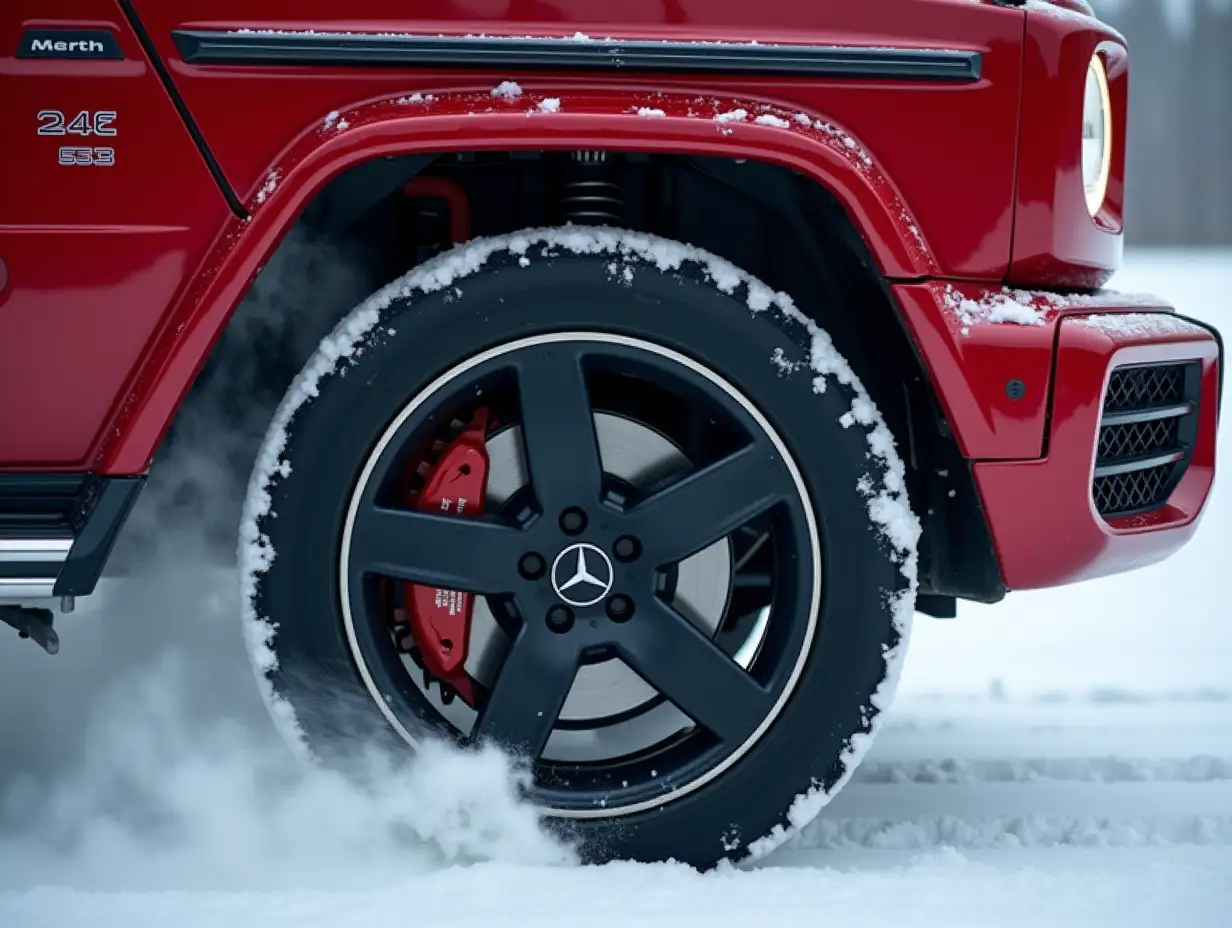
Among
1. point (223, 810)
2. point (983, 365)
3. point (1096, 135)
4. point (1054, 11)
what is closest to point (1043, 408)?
point (983, 365)

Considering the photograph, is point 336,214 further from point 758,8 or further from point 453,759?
point 453,759

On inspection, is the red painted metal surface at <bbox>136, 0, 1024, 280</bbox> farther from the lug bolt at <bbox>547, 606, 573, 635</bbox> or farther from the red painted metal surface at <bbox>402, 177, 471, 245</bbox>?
the lug bolt at <bbox>547, 606, 573, 635</bbox>

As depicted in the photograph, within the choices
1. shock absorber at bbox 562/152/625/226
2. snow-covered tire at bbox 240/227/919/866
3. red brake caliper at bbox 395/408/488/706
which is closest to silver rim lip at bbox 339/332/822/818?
snow-covered tire at bbox 240/227/919/866

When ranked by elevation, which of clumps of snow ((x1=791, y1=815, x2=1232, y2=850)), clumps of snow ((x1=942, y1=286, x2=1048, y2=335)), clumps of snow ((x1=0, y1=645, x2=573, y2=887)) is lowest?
clumps of snow ((x1=791, y1=815, x2=1232, y2=850))

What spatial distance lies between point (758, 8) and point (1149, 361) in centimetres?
81

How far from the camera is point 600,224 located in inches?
75.4

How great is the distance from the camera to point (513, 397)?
6.56ft

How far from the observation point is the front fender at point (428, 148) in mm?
1662

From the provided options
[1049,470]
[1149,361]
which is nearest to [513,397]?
[1049,470]

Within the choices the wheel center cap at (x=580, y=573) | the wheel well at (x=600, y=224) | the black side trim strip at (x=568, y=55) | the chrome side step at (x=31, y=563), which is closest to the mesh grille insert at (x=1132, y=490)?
the wheel well at (x=600, y=224)

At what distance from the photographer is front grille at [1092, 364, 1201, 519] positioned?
6.05ft

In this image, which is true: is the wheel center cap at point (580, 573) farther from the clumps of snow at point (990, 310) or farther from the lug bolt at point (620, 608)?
the clumps of snow at point (990, 310)

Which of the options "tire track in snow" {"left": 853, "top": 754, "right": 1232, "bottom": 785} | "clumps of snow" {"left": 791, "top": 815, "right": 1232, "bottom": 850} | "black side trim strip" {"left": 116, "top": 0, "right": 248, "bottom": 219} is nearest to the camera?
"black side trim strip" {"left": 116, "top": 0, "right": 248, "bottom": 219}

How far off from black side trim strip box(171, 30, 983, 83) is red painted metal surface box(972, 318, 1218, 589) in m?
0.46
